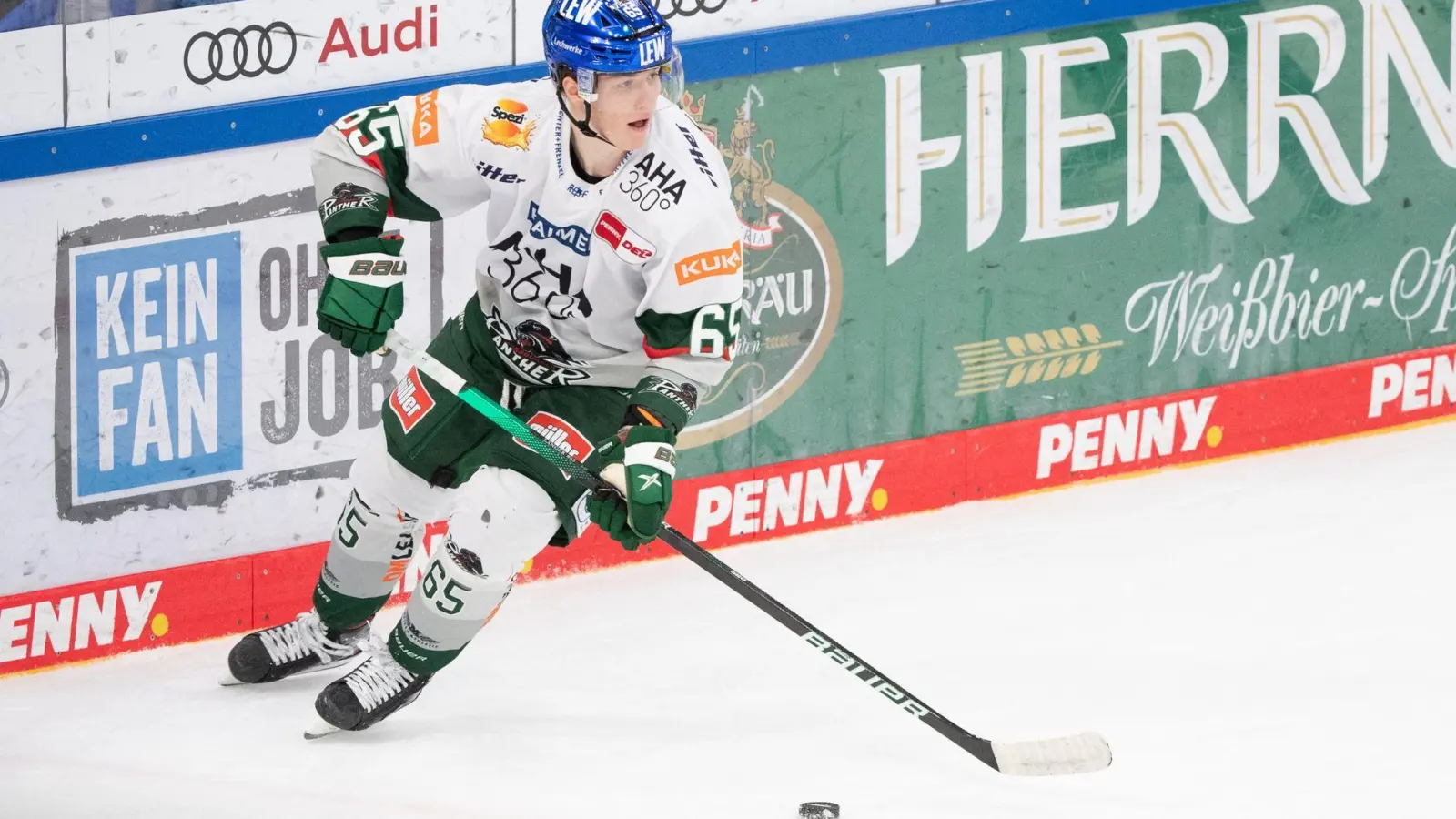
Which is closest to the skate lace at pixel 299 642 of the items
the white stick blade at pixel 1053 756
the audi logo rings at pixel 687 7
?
the white stick blade at pixel 1053 756

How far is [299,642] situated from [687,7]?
1896mm

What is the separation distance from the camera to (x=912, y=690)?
517cm

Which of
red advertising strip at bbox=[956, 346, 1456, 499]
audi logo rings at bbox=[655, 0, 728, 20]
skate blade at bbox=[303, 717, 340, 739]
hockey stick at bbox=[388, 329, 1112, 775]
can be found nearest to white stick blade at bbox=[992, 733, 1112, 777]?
hockey stick at bbox=[388, 329, 1112, 775]

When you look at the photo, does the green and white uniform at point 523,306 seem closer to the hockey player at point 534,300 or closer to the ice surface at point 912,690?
the hockey player at point 534,300

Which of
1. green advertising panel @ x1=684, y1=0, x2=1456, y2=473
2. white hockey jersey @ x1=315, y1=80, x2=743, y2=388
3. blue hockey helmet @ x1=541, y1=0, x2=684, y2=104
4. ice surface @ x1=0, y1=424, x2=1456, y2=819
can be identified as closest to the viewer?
blue hockey helmet @ x1=541, y1=0, x2=684, y2=104

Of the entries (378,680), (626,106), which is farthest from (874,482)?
(626,106)

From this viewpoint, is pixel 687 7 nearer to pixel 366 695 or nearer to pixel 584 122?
pixel 584 122

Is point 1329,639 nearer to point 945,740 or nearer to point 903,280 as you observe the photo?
point 945,740

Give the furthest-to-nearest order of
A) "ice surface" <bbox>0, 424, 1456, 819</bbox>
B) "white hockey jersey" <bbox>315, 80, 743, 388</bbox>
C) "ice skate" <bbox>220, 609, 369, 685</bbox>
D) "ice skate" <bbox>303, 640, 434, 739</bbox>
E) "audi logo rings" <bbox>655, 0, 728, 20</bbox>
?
1. "audi logo rings" <bbox>655, 0, 728, 20</bbox>
2. "ice skate" <bbox>220, 609, 369, 685</bbox>
3. "ice skate" <bbox>303, 640, 434, 739</bbox>
4. "ice surface" <bbox>0, 424, 1456, 819</bbox>
5. "white hockey jersey" <bbox>315, 80, 743, 388</bbox>

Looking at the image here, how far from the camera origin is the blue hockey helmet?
4309 mm

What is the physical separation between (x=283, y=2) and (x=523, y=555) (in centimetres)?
151

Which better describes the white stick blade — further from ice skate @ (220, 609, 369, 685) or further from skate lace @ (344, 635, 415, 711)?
ice skate @ (220, 609, 369, 685)

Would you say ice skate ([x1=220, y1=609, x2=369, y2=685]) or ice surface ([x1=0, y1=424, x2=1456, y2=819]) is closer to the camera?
ice surface ([x1=0, y1=424, x2=1456, y2=819])

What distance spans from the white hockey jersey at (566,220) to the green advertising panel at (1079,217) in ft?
4.30
